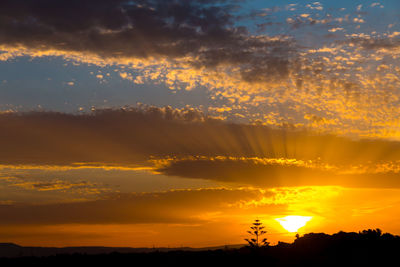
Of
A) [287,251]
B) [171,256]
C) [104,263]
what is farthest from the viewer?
[287,251]

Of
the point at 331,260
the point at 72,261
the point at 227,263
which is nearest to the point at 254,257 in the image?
the point at 227,263

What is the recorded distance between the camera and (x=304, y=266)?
4688cm

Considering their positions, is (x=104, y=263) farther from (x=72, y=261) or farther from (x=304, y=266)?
(x=304, y=266)

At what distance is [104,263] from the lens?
45.5 metres

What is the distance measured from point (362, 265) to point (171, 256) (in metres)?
21.0

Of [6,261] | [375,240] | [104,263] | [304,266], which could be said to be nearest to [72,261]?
[104,263]

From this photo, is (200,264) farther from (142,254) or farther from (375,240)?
(375,240)

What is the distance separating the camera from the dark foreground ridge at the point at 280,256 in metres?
46.2

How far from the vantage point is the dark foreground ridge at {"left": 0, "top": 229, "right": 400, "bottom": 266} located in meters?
46.2

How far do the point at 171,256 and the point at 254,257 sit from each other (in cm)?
921

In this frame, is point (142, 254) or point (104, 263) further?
point (142, 254)

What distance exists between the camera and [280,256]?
52.4 metres

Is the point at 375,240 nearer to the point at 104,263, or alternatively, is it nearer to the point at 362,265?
the point at 362,265

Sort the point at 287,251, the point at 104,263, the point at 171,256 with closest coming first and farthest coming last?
the point at 104,263
the point at 171,256
the point at 287,251
